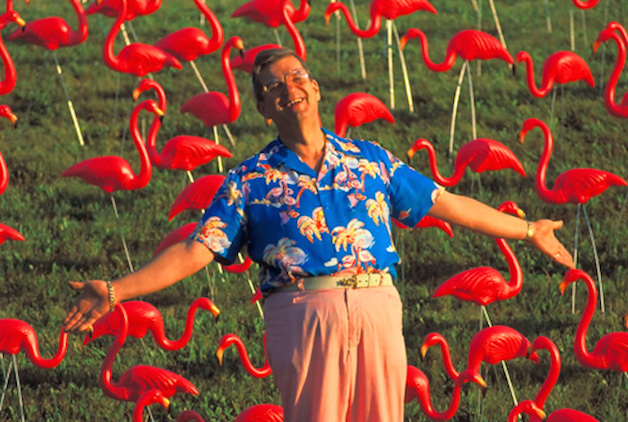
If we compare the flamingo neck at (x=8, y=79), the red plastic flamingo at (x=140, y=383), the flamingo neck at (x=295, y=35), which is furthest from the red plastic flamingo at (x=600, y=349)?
the flamingo neck at (x=8, y=79)

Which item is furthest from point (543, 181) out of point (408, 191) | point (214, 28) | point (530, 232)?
point (408, 191)

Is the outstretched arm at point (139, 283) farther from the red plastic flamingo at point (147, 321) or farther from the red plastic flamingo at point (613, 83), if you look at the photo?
the red plastic flamingo at point (613, 83)

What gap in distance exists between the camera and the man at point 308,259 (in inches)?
159

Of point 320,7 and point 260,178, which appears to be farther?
point 320,7

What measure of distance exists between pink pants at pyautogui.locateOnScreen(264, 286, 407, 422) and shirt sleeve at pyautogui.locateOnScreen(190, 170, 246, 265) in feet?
0.71

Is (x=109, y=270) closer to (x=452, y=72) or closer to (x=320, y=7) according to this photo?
(x=452, y=72)

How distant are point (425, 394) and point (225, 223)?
2.45 meters

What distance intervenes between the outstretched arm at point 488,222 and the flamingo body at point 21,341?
9.58 ft

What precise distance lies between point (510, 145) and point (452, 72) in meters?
1.32

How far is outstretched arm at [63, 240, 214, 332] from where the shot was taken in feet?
12.9

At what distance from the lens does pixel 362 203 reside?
4.12 m

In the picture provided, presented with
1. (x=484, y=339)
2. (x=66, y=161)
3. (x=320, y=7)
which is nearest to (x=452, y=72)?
(x=320, y=7)

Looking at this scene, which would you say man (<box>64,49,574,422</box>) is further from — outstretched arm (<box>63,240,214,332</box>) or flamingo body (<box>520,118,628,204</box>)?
flamingo body (<box>520,118,628,204</box>)

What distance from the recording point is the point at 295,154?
417cm
